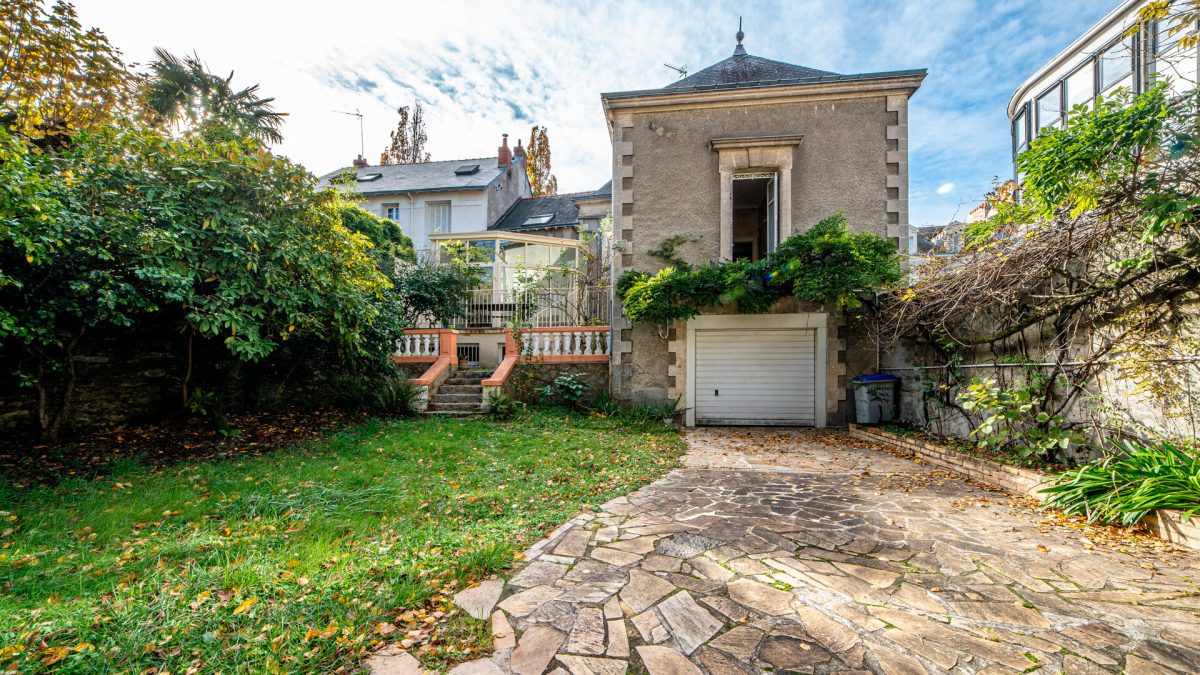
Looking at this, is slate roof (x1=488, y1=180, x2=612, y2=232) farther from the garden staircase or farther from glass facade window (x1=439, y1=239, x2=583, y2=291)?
the garden staircase

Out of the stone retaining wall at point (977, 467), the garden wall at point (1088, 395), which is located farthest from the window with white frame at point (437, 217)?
the stone retaining wall at point (977, 467)

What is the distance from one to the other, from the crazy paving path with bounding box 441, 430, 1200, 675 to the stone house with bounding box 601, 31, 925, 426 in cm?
442

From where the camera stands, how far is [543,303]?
1070cm

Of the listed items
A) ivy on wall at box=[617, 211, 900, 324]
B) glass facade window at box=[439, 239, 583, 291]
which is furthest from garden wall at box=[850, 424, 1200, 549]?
glass facade window at box=[439, 239, 583, 291]

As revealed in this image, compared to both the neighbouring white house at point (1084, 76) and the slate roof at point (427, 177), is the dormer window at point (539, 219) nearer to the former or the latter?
the slate roof at point (427, 177)

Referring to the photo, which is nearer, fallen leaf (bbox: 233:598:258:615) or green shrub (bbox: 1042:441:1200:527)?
fallen leaf (bbox: 233:598:258:615)

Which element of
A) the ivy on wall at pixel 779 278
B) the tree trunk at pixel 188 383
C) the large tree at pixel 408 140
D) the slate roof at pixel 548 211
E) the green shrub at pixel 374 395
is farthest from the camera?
the large tree at pixel 408 140

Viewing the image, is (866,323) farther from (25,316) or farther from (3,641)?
(25,316)

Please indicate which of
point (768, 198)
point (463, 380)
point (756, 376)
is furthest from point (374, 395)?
point (768, 198)

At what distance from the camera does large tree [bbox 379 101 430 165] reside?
27.5 meters

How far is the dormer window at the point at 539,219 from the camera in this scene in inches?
682

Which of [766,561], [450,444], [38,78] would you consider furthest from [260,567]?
[38,78]

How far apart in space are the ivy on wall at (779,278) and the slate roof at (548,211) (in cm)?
902

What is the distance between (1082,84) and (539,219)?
14.7 metres
